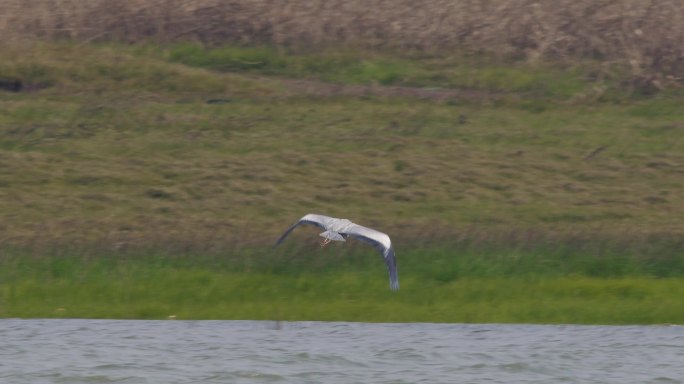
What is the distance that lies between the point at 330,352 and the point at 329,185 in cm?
529

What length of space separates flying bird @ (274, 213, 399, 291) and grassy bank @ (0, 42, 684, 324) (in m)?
0.37

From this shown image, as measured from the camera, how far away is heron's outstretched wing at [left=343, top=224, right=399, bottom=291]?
1284 cm

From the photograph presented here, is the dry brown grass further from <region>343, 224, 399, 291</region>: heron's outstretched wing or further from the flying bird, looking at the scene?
<region>343, 224, 399, 291</region>: heron's outstretched wing

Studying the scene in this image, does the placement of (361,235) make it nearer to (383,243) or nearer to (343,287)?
(383,243)

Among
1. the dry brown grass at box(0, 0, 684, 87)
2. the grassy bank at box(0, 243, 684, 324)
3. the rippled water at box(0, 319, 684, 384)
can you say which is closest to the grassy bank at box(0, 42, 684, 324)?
the grassy bank at box(0, 243, 684, 324)

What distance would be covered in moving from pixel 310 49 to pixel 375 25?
1.20 meters

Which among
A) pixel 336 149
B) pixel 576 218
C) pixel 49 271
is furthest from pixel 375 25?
pixel 49 271

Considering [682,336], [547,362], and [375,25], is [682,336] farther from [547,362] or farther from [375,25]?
[375,25]

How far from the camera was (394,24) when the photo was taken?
2341 centimetres

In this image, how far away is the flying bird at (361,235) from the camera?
1287cm


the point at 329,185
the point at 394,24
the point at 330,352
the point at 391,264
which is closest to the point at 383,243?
the point at 391,264

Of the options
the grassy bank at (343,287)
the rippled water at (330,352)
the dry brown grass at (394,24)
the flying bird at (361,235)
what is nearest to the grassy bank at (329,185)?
the grassy bank at (343,287)

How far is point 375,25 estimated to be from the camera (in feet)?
77.0

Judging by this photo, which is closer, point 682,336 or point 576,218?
point 682,336
